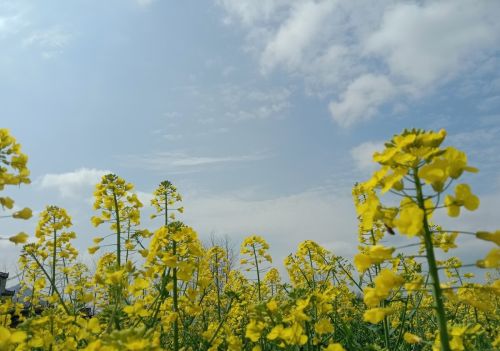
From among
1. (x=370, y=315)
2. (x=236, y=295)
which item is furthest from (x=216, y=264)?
(x=370, y=315)

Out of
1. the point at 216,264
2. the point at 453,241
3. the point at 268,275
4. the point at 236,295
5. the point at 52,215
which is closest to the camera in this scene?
the point at 453,241

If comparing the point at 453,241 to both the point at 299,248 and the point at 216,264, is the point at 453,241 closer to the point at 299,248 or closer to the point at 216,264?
the point at 299,248

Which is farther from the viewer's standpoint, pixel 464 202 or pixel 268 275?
pixel 268 275

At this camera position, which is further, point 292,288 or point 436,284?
point 292,288

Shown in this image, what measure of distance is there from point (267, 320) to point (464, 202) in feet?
6.06

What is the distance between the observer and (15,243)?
10.5 feet

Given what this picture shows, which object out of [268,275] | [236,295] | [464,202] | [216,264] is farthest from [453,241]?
[268,275]

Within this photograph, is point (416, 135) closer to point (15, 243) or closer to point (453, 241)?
point (453, 241)

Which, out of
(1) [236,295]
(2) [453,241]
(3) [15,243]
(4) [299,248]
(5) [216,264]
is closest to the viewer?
(2) [453,241]

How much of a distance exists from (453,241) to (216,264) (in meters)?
6.13

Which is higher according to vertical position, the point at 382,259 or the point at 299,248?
the point at 299,248

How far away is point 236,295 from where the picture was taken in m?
3.95

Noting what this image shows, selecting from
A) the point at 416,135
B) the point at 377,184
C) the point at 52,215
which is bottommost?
the point at 377,184

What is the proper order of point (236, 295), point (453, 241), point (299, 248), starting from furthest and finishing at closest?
Result: point (299, 248)
point (236, 295)
point (453, 241)
